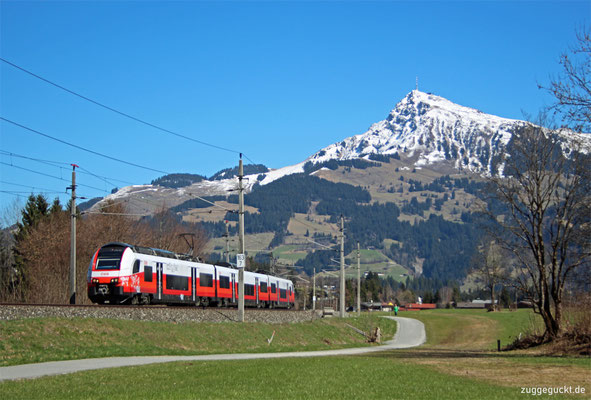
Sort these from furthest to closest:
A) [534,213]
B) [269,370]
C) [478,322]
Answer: [478,322] < [534,213] < [269,370]

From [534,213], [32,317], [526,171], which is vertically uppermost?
[526,171]

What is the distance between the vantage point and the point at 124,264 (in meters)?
41.1

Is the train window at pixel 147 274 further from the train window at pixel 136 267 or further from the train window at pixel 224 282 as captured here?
the train window at pixel 224 282

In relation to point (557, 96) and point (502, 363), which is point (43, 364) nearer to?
point (502, 363)

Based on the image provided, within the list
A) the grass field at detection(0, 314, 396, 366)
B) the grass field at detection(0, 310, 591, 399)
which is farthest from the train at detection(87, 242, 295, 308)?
the grass field at detection(0, 310, 591, 399)

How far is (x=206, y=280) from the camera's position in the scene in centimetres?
5300

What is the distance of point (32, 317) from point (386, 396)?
19594mm

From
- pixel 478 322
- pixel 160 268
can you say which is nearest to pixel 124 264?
pixel 160 268

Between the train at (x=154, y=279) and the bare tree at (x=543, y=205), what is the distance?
2134 centimetres

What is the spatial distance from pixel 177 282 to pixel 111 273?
7.47 metres

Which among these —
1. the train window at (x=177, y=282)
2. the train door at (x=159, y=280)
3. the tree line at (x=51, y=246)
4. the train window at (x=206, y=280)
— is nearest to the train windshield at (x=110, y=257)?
the train door at (x=159, y=280)

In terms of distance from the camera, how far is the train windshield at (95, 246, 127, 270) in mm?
41125

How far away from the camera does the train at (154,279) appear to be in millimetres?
41094

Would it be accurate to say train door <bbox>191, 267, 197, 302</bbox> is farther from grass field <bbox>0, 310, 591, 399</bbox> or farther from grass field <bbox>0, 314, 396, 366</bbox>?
grass field <bbox>0, 310, 591, 399</bbox>
